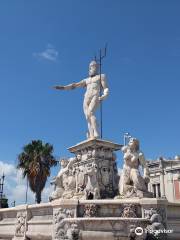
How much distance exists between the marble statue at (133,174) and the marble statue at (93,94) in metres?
2.09

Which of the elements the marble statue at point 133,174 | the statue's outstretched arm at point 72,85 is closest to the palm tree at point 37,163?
the statue's outstretched arm at point 72,85

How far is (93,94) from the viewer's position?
51.8 feet

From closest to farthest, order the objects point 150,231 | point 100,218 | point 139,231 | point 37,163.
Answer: point 150,231, point 139,231, point 100,218, point 37,163

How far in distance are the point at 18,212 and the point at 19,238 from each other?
105cm

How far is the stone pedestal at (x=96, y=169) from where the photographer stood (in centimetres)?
1354

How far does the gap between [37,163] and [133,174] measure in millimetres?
20953

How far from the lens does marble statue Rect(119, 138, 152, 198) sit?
40.8ft

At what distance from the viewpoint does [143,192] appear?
1230 cm

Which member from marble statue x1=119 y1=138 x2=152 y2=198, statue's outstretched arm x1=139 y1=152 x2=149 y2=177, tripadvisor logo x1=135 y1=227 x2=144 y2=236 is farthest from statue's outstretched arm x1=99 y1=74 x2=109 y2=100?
tripadvisor logo x1=135 y1=227 x2=144 y2=236

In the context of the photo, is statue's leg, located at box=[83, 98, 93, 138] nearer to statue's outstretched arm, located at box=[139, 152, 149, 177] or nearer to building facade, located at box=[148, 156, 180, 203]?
statue's outstretched arm, located at box=[139, 152, 149, 177]

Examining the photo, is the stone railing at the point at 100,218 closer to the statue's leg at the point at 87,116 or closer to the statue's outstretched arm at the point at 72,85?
the statue's leg at the point at 87,116

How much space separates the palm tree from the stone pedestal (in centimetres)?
1688

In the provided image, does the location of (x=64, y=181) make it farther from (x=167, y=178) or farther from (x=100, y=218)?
(x=167, y=178)

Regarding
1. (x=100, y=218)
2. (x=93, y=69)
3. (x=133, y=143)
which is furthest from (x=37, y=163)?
(x=100, y=218)
